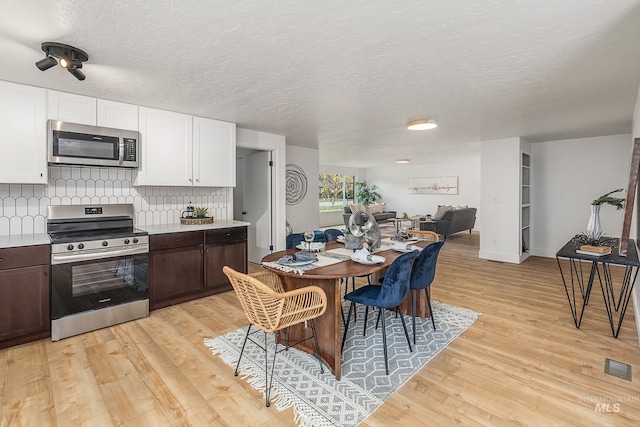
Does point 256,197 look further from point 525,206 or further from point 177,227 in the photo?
point 525,206

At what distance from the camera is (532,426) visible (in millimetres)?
1780

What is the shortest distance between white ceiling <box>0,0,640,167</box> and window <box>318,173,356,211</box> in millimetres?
7424

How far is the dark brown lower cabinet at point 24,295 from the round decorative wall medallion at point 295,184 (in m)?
4.24

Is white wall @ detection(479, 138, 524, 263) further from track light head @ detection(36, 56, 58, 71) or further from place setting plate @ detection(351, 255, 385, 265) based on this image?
track light head @ detection(36, 56, 58, 71)

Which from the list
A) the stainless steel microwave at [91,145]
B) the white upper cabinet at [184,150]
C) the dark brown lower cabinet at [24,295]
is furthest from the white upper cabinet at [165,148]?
the dark brown lower cabinet at [24,295]

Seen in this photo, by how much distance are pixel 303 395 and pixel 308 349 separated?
50cm

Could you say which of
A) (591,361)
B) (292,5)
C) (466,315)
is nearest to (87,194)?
(292,5)

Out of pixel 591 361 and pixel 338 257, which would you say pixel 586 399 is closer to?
pixel 591 361

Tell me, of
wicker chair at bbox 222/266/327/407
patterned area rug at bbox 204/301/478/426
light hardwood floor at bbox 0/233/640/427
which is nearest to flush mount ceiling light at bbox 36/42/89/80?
wicker chair at bbox 222/266/327/407

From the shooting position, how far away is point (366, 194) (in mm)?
12680

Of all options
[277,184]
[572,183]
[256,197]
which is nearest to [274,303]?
[277,184]

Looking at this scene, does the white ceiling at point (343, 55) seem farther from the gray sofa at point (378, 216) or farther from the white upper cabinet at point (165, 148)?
the gray sofa at point (378, 216)

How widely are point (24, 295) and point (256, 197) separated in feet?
11.4

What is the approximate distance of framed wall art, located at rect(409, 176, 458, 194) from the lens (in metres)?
10.9
